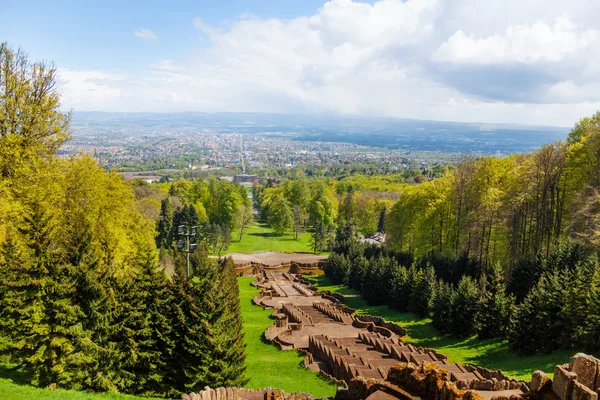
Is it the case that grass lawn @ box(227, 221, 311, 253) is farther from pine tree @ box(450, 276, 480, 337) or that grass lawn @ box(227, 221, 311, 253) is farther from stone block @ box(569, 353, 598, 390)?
stone block @ box(569, 353, 598, 390)

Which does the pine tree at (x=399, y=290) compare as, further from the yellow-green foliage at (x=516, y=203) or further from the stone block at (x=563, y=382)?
the stone block at (x=563, y=382)

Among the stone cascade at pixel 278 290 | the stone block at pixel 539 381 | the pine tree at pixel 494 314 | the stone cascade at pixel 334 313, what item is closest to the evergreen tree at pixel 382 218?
the stone cascade at pixel 278 290

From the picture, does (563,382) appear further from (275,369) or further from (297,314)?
(297,314)

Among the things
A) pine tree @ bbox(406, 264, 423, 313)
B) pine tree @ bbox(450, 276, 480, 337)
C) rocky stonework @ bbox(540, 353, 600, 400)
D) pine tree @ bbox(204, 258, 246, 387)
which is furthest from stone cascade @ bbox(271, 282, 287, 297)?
rocky stonework @ bbox(540, 353, 600, 400)

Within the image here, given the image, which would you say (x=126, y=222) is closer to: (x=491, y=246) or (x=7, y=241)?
(x=7, y=241)

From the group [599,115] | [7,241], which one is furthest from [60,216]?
[599,115]

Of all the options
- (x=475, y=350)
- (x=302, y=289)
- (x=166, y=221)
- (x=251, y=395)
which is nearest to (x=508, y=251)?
(x=475, y=350)
